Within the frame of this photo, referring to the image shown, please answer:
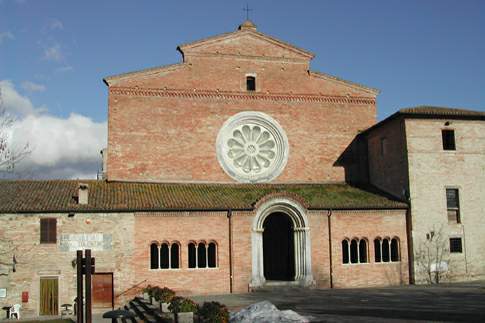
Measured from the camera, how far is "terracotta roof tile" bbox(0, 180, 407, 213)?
27.7 metres

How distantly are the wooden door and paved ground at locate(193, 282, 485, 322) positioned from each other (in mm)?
4483

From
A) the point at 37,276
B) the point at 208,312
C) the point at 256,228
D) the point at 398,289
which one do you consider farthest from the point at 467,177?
the point at 37,276

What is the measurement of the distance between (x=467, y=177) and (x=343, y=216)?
25.2 ft

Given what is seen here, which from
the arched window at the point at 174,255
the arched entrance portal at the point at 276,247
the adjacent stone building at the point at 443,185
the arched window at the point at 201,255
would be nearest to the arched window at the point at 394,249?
the adjacent stone building at the point at 443,185

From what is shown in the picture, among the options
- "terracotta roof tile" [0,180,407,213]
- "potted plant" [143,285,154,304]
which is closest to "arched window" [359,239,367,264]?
"terracotta roof tile" [0,180,407,213]

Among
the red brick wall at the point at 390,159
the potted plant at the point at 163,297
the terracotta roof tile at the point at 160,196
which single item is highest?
the red brick wall at the point at 390,159

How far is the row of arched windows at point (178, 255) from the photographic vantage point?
93.6 feet

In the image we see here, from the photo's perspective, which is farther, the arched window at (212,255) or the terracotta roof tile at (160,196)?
the arched window at (212,255)

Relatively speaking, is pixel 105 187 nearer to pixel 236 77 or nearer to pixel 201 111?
pixel 201 111

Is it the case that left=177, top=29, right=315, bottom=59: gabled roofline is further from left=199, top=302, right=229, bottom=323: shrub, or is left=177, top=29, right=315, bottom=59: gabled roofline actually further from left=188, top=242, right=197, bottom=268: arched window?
left=199, top=302, right=229, bottom=323: shrub

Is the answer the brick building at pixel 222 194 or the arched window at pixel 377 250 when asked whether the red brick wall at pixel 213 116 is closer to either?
the brick building at pixel 222 194

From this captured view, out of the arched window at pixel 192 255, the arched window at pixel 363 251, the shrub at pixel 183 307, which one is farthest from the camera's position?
the arched window at pixel 363 251

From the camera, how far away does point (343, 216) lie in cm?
3067

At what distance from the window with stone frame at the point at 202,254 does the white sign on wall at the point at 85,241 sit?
14.2 feet
